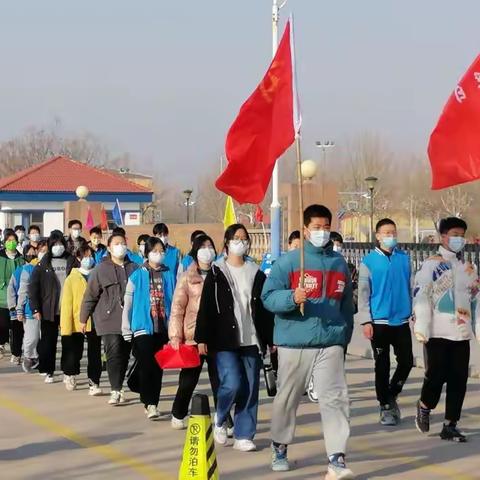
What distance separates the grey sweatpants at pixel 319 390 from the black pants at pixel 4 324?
9.88 metres

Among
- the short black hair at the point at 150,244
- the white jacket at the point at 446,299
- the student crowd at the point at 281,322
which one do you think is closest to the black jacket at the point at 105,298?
the student crowd at the point at 281,322

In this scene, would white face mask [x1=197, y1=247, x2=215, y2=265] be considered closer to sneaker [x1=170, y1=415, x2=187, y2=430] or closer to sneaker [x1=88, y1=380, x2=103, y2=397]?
sneaker [x1=170, y1=415, x2=187, y2=430]

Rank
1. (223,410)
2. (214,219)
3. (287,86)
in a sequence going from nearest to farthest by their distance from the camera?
1. (287,86)
2. (223,410)
3. (214,219)

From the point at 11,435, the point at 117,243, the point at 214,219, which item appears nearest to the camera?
the point at 11,435

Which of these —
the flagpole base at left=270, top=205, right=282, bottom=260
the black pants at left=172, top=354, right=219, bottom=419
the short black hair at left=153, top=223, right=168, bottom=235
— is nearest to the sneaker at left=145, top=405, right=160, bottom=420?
the black pants at left=172, top=354, right=219, bottom=419

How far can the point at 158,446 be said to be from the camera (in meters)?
9.82

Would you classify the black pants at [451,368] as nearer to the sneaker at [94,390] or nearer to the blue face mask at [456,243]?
the blue face mask at [456,243]

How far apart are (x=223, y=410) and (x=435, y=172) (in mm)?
2523

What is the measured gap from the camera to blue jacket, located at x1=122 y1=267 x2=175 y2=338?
11406 mm

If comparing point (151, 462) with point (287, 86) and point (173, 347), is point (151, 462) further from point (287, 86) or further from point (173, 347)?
point (287, 86)

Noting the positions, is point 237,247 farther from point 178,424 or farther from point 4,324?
point 4,324

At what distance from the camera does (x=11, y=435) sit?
10516 millimetres

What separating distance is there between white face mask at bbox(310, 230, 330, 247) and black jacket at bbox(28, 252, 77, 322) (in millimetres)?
6739

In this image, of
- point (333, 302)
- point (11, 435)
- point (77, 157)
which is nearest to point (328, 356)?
point (333, 302)
